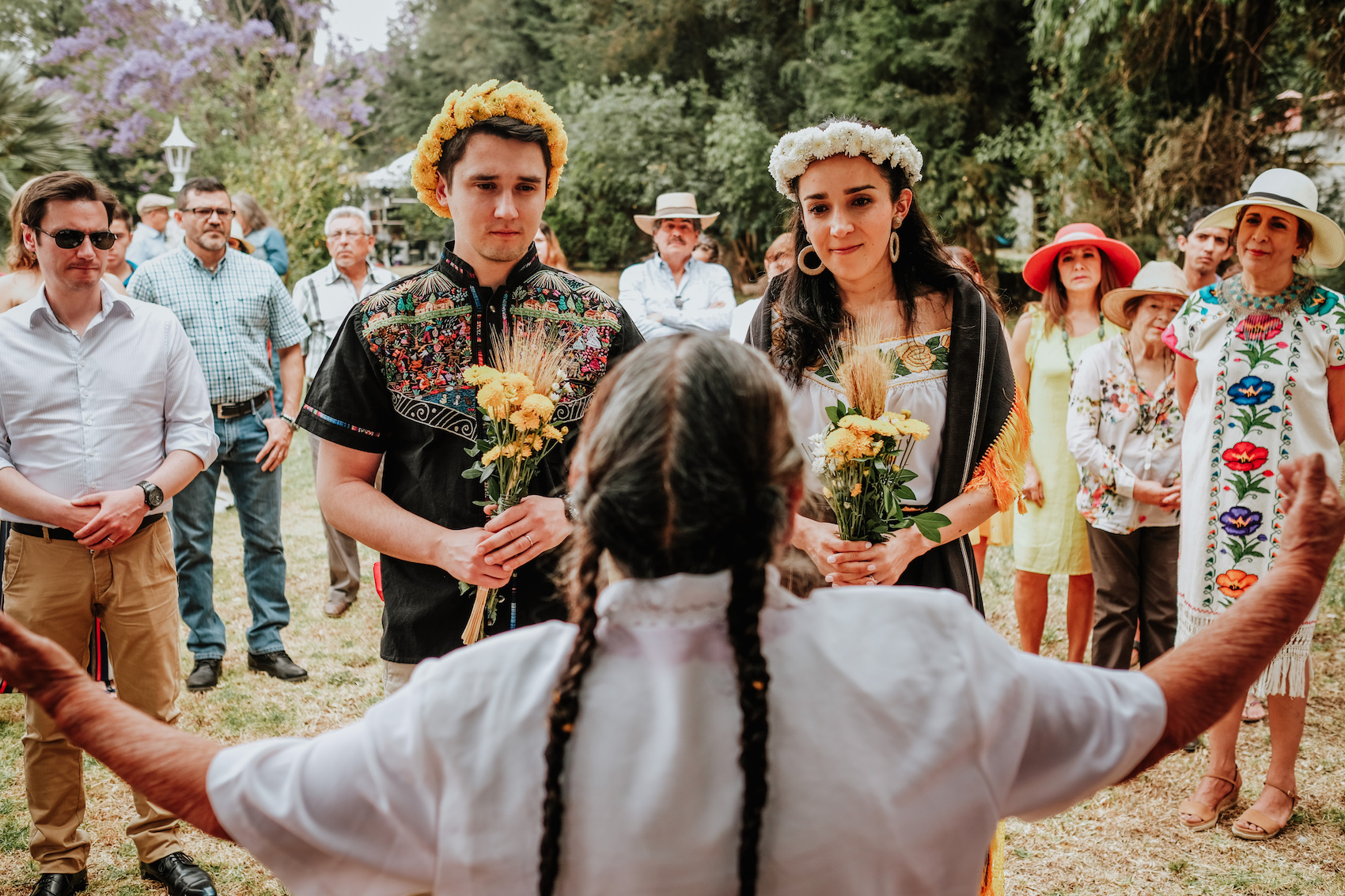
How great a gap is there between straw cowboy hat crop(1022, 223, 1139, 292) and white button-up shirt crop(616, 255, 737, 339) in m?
2.79

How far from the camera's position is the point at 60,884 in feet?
11.8

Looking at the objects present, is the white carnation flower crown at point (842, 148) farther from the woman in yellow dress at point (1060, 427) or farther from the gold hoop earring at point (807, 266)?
the woman in yellow dress at point (1060, 427)

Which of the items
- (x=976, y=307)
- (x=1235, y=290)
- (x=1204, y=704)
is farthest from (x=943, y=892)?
(x=1235, y=290)

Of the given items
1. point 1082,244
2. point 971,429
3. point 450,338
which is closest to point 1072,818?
point 971,429

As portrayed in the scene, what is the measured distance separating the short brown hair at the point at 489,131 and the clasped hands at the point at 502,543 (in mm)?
947

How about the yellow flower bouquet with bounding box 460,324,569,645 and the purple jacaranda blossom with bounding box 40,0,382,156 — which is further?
the purple jacaranda blossom with bounding box 40,0,382,156

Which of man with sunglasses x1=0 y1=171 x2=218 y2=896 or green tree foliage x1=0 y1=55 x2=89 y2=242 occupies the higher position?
green tree foliage x1=0 y1=55 x2=89 y2=242

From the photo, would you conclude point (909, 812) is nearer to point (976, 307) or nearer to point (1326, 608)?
point (976, 307)

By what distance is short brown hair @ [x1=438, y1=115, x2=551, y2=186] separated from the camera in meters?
2.63

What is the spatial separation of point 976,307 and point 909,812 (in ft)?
6.14

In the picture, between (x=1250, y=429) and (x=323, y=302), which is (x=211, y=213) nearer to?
(x=323, y=302)

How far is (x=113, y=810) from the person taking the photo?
4.26 meters

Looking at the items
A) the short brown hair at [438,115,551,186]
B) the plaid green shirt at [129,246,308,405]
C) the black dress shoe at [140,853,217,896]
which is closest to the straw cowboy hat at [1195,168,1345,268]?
the short brown hair at [438,115,551,186]

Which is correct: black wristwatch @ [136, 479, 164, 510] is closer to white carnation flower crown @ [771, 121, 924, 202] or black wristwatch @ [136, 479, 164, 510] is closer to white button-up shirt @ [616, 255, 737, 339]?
white carnation flower crown @ [771, 121, 924, 202]
